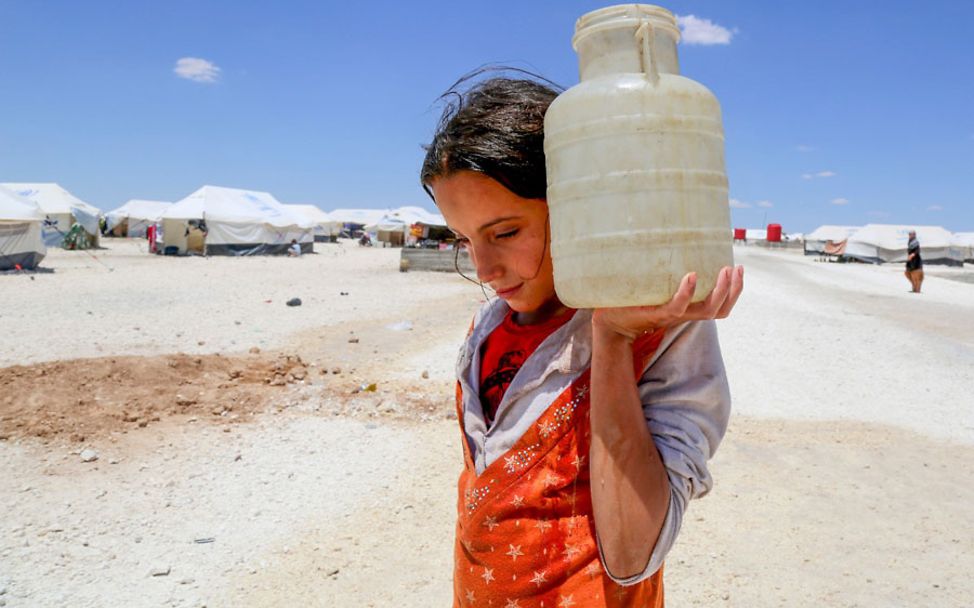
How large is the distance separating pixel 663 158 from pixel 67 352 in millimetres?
9282

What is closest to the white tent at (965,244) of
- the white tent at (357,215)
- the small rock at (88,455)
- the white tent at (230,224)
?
the white tent at (230,224)

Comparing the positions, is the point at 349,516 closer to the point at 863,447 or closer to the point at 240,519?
the point at 240,519

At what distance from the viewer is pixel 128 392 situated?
619cm

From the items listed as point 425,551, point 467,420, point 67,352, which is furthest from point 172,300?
point 467,420

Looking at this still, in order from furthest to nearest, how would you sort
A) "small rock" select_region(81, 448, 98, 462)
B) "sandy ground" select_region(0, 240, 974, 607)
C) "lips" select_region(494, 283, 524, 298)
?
"small rock" select_region(81, 448, 98, 462)
"sandy ground" select_region(0, 240, 974, 607)
"lips" select_region(494, 283, 524, 298)

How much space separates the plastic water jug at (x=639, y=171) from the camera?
1.06 meters

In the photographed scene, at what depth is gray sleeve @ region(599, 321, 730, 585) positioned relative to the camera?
46.7 inches

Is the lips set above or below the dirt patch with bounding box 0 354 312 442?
above

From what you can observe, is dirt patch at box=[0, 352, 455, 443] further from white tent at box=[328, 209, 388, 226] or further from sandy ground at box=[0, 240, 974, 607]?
white tent at box=[328, 209, 388, 226]

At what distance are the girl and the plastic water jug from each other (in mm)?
53

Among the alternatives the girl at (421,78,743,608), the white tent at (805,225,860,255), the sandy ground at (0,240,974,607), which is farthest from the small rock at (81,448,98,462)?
the white tent at (805,225,860,255)

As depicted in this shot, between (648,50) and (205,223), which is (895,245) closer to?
(205,223)

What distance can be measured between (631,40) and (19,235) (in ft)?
81.6

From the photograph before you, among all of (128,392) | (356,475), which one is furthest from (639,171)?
(128,392)
